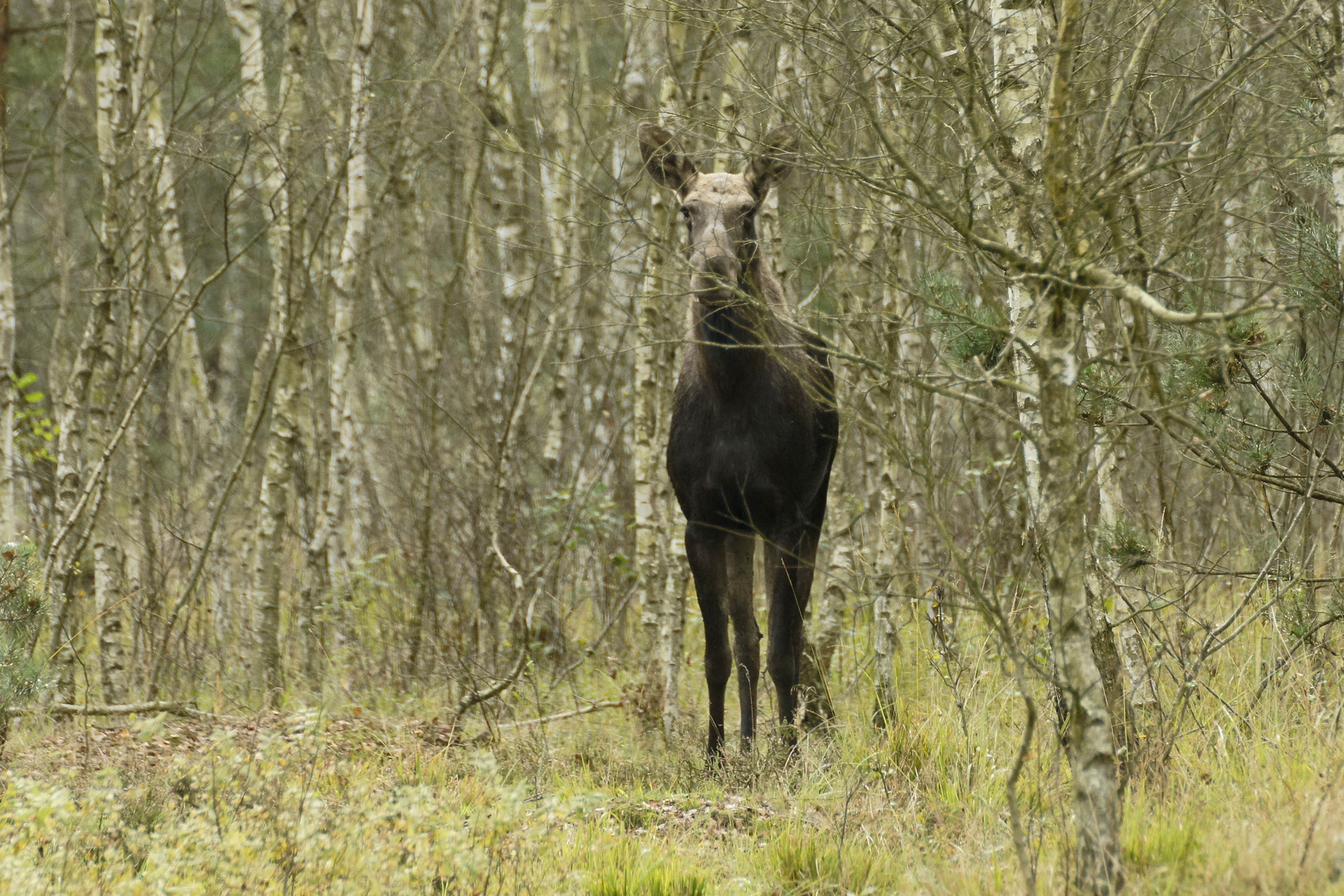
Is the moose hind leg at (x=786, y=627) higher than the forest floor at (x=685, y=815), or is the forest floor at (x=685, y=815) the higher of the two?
the moose hind leg at (x=786, y=627)

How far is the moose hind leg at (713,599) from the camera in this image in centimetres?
562

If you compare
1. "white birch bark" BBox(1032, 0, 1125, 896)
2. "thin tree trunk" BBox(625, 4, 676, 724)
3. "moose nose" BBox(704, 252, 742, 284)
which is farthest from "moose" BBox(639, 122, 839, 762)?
"white birch bark" BBox(1032, 0, 1125, 896)

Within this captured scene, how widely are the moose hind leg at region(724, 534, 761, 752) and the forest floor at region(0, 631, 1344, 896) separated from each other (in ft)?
0.88

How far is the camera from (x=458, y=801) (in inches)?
173

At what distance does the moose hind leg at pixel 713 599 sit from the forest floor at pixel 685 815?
0.30 m

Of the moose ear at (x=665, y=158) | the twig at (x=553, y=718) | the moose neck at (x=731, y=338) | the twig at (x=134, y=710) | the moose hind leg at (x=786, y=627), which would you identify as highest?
the moose ear at (x=665, y=158)

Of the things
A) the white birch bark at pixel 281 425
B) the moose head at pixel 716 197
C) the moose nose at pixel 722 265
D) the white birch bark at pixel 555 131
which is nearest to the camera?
the moose nose at pixel 722 265

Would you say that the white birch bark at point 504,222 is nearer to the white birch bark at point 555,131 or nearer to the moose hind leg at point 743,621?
the white birch bark at point 555,131

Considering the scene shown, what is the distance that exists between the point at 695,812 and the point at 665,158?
10.9 feet

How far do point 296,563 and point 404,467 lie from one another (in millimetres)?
1382

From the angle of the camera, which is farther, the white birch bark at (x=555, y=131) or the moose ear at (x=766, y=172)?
the white birch bark at (x=555, y=131)

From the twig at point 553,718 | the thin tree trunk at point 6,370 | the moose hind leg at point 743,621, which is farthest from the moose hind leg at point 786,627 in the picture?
the thin tree trunk at point 6,370

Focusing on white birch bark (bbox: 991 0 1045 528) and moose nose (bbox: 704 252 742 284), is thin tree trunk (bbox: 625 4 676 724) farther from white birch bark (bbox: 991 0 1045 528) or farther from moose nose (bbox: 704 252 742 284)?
white birch bark (bbox: 991 0 1045 528)

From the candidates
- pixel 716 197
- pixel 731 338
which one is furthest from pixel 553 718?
pixel 716 197
